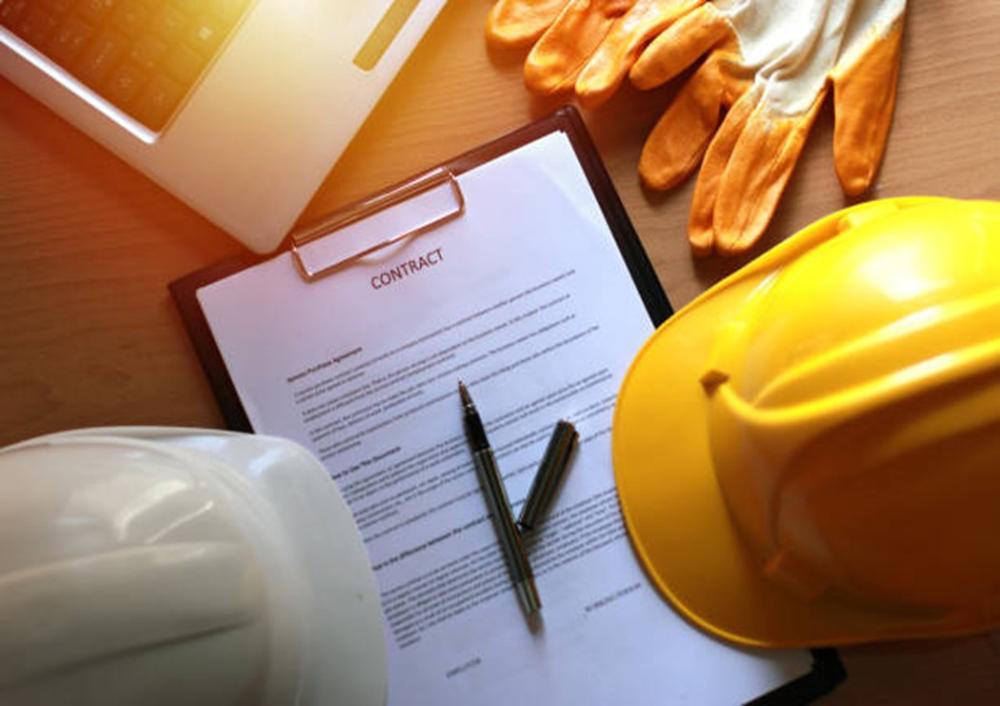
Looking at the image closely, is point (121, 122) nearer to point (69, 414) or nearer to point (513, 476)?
point (69, 414)

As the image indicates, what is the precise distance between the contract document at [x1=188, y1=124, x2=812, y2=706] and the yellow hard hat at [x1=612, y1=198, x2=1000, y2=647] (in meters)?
0.02

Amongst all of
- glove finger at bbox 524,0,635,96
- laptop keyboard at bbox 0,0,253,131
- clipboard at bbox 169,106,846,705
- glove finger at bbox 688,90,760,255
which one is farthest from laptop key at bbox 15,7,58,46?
glove finger at bbox 688,90,760,255

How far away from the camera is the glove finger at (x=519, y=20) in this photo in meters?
0.56

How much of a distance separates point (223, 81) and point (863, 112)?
37cm

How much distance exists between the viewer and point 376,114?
561 mm

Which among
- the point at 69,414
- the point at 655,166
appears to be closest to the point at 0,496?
the point at 69,414

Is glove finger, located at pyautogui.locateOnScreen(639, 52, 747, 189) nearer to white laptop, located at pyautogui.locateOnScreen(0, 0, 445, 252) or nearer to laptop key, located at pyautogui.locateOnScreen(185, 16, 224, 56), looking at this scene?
white laptop, located at pyautogui.locateOnScreen(0, 0, 445, 252)

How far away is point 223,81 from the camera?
53 cm

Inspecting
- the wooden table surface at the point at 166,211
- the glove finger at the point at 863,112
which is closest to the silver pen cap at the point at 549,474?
the wooden table surface at the point at 166,211

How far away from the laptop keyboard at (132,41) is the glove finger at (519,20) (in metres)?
0.15

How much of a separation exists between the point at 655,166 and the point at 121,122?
306mm

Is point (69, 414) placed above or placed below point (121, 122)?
below

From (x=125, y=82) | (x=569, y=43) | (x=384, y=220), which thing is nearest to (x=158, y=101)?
(x=125, y=82)

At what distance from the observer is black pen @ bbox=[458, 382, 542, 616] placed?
52 cm
